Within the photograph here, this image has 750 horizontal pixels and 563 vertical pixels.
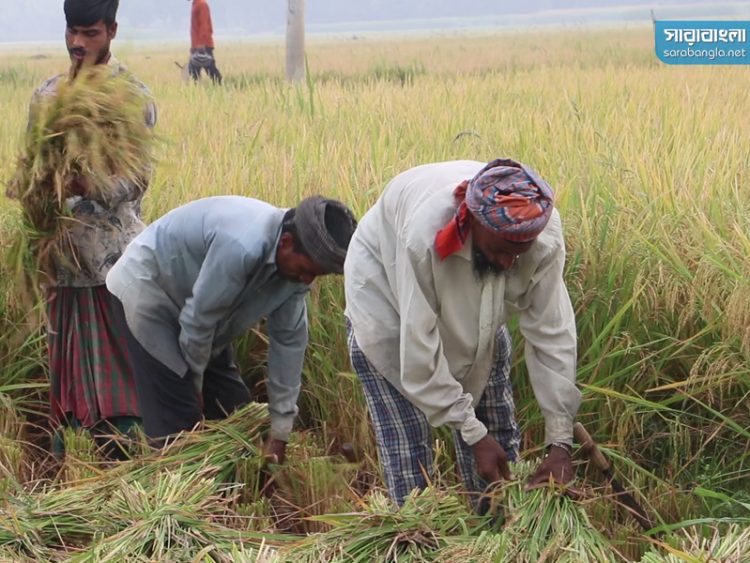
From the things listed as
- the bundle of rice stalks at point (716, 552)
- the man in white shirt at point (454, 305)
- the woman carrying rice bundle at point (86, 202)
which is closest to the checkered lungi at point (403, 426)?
the man in white shirt at point (454, 305)

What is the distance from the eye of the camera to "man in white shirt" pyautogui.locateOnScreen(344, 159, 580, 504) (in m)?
2.41

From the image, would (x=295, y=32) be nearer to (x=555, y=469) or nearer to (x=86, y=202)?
(x=86, y=202)

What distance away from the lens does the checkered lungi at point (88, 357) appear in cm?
365

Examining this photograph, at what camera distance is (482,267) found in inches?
99.9

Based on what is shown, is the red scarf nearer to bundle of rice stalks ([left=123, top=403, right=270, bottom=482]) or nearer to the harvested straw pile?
the harvested straw pile

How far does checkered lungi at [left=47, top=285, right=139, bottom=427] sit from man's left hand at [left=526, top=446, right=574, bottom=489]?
62.7 inches

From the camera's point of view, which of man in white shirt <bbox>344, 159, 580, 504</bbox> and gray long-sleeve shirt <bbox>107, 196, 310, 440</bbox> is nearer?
man in white shirt <bbox>344, 159, 580, 504</bbox>

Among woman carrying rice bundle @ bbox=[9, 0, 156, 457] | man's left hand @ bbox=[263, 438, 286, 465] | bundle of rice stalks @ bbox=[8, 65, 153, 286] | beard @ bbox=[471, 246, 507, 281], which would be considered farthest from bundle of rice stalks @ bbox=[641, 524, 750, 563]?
bundle of rice stalks @ bbox=[8, 65, 153, 286]

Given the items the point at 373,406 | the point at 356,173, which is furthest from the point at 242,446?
the point at 356,173

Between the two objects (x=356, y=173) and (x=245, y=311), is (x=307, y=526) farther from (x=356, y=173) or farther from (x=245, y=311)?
(x=356, y=173)

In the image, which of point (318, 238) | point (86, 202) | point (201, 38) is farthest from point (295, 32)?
point (318, 238)

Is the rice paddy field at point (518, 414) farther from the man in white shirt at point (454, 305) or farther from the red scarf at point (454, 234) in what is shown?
the red scarf at point (454, 234)

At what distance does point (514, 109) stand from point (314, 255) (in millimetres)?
3600

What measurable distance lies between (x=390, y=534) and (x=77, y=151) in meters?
1.61
